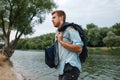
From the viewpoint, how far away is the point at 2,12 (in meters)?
34.8

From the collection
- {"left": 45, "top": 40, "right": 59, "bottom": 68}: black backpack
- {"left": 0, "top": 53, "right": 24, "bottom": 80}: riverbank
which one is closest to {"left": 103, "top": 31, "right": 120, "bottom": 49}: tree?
{"left": 0, "top": 53, "right": 24, "bottom": 80}: riverbank

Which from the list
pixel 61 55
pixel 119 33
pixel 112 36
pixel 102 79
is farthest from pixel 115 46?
pixel 61 55

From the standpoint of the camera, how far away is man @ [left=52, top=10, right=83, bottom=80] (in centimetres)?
502

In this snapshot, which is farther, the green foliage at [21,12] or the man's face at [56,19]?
the green foliage at [21,12]

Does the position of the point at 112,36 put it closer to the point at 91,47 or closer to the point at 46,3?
the point at 91,47

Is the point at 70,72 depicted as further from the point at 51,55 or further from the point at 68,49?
the point at 51,55

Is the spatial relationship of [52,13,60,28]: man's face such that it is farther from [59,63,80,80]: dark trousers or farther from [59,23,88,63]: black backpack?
[59,63,80,80]: dark trousers

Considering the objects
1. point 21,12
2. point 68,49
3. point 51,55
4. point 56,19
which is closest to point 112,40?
point 21,12

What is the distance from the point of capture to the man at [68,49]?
5.02m

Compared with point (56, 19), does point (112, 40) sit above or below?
below

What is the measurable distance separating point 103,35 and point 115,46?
884 centimetres

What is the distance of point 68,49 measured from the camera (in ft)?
16.8

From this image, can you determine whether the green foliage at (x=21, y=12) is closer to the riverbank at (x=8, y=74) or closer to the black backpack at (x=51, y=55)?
the riverbank at (x=8, y=74)

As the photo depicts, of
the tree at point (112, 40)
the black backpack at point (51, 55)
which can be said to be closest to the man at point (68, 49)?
the black backpack at point (51, 55)
